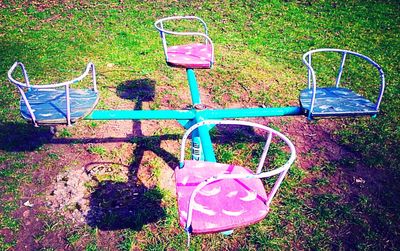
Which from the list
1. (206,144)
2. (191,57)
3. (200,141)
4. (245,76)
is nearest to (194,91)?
(191,57)

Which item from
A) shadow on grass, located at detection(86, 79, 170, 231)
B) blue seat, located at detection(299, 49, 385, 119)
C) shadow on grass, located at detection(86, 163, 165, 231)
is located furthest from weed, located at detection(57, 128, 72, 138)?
blue seat, located at detection(299, 49, 385, 119)

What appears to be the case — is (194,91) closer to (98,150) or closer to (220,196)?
(98,150)

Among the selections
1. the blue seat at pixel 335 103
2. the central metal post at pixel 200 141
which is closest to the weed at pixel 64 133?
the central metal post at pixel 200 141

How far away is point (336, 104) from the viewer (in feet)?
9.64

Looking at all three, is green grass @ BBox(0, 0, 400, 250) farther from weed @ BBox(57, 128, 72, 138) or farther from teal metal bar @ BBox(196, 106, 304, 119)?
teal metal bar @ BBox(196, 106, 304, 119)

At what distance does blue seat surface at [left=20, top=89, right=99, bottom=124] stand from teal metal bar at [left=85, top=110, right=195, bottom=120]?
0.11 meters

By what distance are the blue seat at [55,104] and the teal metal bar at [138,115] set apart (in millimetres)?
120

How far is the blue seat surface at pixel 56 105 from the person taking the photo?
2.45m

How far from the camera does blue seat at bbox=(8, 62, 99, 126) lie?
2367 mm

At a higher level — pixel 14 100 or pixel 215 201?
pixel 215 201

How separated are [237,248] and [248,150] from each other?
128 centimetres

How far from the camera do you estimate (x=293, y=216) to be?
9.61 ft

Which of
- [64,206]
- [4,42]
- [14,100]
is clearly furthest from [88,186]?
[4,42]

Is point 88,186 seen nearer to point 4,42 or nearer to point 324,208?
point 324,208
